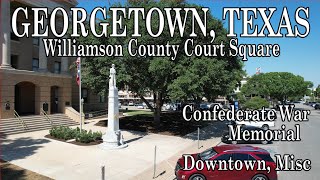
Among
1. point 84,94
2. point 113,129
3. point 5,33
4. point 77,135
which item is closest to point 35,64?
point 5,33

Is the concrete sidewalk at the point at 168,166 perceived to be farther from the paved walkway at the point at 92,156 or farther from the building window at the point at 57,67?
the building window at the point at 57,67

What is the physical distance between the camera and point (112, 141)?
18766mm

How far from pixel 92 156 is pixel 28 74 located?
15368mm

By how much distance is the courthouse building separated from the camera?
26016 mm

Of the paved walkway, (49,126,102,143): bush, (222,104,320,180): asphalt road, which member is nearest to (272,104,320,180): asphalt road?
(222,104,320,180): asphalt road

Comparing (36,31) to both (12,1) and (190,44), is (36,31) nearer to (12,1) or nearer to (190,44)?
(190,44)

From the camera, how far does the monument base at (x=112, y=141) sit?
18.6 m

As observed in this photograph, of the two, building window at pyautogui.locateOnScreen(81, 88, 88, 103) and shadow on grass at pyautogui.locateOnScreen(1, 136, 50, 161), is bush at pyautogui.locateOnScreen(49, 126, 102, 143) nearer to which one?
shadow on grass at pyautogui.locateOnScreen(1, 136, 50, 161)

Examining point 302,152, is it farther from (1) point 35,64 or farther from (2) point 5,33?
(1) point 35,64

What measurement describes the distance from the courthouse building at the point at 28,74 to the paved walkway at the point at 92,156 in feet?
20.6

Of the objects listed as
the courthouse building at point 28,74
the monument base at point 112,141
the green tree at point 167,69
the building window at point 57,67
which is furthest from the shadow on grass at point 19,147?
the building window at point 57,67

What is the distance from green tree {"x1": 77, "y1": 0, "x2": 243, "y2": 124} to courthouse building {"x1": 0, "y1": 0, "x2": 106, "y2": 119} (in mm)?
6578

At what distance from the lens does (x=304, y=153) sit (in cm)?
1783

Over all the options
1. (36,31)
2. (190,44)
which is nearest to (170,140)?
(190,44)
